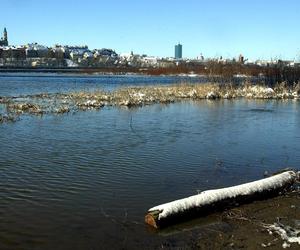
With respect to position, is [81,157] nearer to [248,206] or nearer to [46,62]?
[248,206]

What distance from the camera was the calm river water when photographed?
30.0 feet

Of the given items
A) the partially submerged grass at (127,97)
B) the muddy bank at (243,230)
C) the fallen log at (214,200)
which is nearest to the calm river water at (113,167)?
the fallen log at (214,200)

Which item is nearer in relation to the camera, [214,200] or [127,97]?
[214,200]

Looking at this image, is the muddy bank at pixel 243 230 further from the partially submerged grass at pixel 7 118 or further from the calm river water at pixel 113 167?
the partially submerged grass at pixel 7 118

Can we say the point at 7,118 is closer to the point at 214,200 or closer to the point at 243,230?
the point at 214,200

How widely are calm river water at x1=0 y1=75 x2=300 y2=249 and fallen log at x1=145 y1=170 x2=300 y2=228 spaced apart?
0.42 meters

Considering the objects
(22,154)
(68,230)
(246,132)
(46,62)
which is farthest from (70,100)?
(46,62)

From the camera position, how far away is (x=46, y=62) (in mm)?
190000

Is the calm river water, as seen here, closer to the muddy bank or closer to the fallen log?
the fallen log

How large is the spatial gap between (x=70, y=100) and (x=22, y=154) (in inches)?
782

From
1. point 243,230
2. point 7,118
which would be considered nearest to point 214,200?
point 243,230

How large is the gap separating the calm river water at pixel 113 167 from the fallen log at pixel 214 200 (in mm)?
415

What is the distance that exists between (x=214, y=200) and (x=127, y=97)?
2718cm

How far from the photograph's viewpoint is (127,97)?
3700 cm
